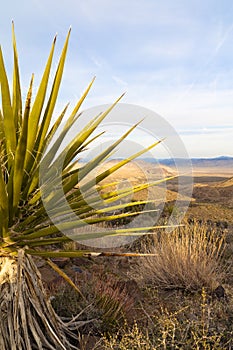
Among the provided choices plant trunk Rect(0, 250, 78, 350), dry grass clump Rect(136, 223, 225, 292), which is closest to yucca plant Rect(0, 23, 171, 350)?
plant trunk Rect(0, 250, 78, 350)

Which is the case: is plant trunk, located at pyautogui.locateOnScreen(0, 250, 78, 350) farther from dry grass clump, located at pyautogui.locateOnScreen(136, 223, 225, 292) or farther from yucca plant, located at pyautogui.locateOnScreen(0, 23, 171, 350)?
dry grass clump, located at pyautogui.locateOnScreen(136, 223, 225, 292)

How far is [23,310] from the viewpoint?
8.87ft

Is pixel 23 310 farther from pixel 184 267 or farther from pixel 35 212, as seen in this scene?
pixel 184 267

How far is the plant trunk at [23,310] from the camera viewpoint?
8.82ft

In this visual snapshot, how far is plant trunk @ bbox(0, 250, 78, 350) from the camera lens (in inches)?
106

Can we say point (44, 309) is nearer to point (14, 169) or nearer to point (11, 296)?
point (11, 296)

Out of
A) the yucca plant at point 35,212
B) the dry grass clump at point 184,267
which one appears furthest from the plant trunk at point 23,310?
the dry grass clump at point 184,267

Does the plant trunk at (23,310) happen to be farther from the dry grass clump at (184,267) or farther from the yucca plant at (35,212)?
the dry grass clump at (184,267)

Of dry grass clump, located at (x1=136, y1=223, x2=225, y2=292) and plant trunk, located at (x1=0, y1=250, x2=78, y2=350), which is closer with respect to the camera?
plant trunk, located at (x1=0, y1=250, x2=78, y2=350)

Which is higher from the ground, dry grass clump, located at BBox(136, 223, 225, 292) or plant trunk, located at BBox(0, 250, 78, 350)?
plant trunk, located at BBox(0, 250, 78, 350)

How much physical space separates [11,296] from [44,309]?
1.11 feet

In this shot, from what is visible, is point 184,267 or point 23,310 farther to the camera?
point 184,267

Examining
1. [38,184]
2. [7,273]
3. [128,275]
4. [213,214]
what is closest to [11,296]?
[7,273]

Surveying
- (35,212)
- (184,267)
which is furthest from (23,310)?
(184,267)
